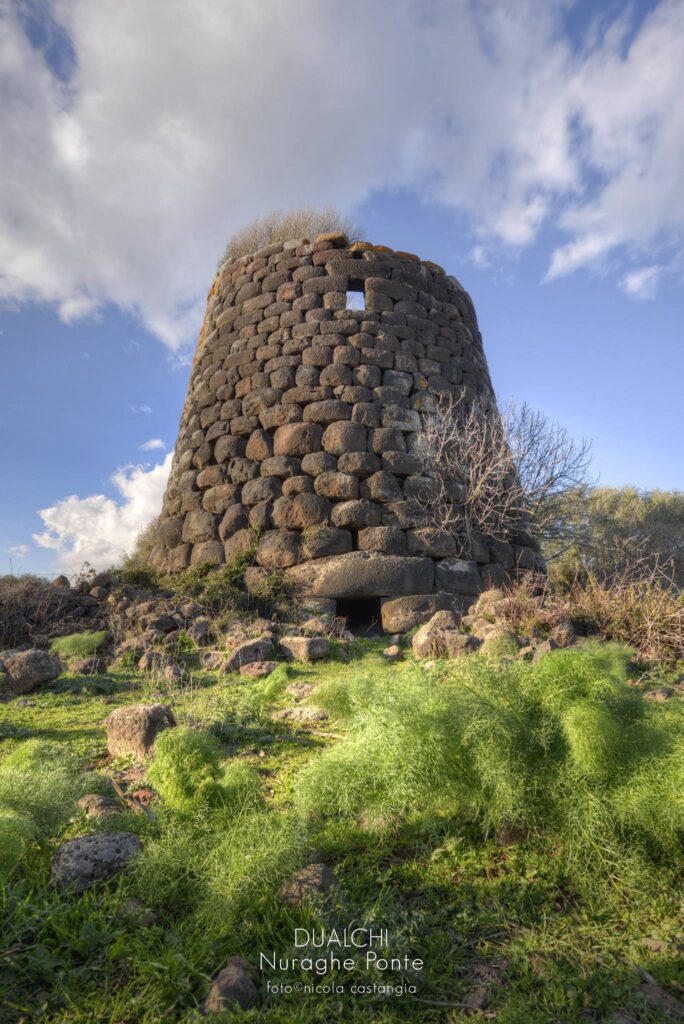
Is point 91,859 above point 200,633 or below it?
below

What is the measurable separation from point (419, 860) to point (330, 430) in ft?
20.1

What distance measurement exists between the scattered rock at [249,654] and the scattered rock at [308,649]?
17cm

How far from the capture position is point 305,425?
775 cm

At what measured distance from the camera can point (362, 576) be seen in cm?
687

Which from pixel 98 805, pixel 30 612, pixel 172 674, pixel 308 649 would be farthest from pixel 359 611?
pixel 98 805

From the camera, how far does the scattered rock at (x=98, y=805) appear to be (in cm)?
211

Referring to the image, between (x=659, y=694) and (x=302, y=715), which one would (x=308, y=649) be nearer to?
(x=302, y=715)

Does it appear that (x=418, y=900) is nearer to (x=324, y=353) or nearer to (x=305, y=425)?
(x=305, y=425)

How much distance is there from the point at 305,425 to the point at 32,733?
199 inches

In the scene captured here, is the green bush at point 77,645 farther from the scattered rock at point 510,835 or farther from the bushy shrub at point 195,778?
the scattered rock at point 510,835

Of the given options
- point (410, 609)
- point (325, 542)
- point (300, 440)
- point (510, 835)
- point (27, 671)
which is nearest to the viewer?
point (510, 835)

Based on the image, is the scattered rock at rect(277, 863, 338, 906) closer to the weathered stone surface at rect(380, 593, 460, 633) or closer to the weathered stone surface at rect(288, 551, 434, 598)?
the weathered stone surface at rect(380, 593, 460, 633)

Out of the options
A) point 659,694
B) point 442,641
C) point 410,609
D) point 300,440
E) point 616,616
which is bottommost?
point 659,694

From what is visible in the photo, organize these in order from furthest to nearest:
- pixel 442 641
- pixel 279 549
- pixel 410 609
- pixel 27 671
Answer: pixel 279 549 < pixel 410 609 < pixel 442 641 < pixel 27 671
